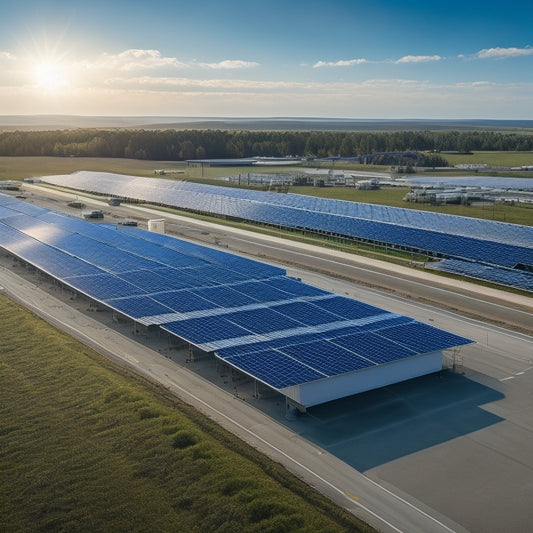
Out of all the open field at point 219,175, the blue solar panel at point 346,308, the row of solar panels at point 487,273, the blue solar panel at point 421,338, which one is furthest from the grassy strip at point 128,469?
the open field at point 219,175

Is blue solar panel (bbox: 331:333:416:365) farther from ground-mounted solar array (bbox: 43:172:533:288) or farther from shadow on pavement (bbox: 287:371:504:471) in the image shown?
ground-mounted solar array (bbox: 43:172:533:288)

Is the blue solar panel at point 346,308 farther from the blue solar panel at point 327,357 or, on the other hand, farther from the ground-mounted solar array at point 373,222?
the ground-mounted solar array at point 373,222

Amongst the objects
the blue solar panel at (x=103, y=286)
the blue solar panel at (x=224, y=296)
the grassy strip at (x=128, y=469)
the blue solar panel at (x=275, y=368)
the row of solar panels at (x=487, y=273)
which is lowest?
the grassy strip at (x=128, y=469)

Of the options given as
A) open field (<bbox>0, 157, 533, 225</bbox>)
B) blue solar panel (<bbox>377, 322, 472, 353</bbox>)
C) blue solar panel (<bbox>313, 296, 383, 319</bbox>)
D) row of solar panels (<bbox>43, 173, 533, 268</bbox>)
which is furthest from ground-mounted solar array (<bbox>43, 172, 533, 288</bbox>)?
blue solar panel (<bbox>377, 322, 472, 353</bbox>)

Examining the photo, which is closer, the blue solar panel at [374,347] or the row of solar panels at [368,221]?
the blue solar panel at [374,347]

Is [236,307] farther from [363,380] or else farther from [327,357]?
[363,380]

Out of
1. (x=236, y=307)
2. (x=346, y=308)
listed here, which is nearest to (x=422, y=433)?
(x=346, y=308)

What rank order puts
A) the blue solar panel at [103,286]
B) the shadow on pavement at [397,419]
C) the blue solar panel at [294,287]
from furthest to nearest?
the blue solar panel at [294,287], the blue solar panel at [103,286], the shadow on pavement at [397,419]

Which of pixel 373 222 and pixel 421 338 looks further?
pixel 373 222
